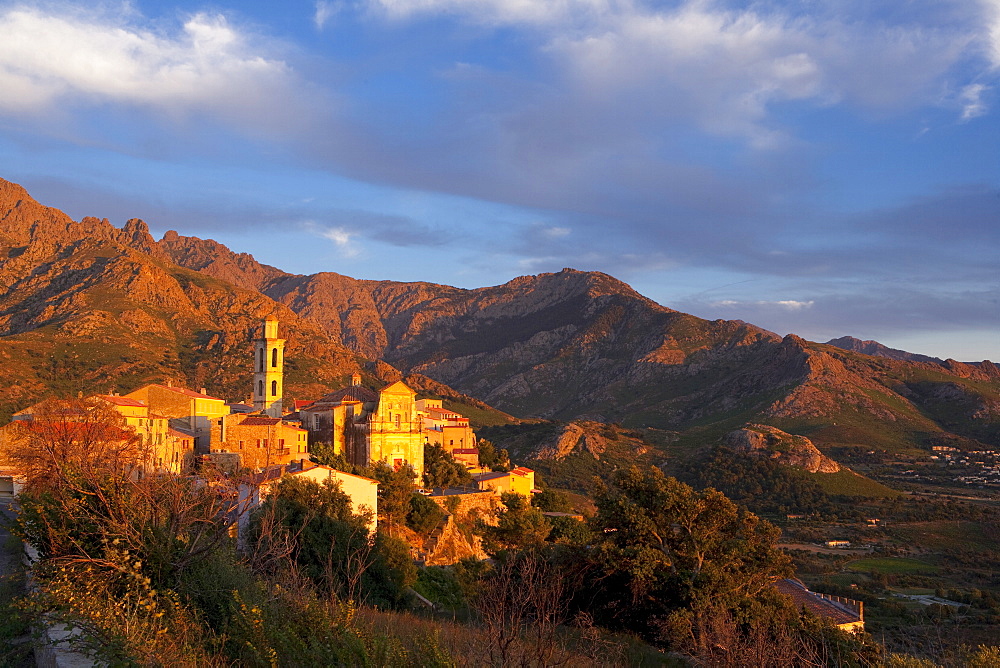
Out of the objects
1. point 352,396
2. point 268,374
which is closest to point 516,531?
point 352,396

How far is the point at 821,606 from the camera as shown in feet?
89.7

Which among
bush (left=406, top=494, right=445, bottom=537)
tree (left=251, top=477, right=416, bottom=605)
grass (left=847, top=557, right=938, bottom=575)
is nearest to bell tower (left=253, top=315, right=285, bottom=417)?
bush (left=406, top=494, right=445, bottom=537)

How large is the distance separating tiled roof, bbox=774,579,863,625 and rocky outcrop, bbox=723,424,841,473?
55130 mm

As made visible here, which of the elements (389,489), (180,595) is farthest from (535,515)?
(180,595)

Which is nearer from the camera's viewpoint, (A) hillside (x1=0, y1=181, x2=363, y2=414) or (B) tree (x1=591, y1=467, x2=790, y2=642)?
(B) tree (x1=591, y1=467, x2=790, y2=642)

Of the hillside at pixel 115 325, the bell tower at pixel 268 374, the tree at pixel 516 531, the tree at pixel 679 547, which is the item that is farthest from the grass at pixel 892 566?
the hillside at pixel 115 325

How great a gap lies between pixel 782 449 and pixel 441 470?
53348 mm

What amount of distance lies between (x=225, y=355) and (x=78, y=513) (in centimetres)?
9811

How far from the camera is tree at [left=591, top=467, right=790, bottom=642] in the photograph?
18.3 m

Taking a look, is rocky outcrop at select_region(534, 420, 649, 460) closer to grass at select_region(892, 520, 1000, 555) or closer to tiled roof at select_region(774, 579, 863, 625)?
grass at select_region(892, 520, 1000, 555)

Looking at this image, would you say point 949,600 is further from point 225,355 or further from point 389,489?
point 225,355

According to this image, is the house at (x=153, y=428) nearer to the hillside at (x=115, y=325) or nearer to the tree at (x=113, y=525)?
the tree at (x=113, y=525)

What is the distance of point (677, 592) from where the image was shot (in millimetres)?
18891

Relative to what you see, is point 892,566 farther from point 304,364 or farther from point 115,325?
point 115,325
